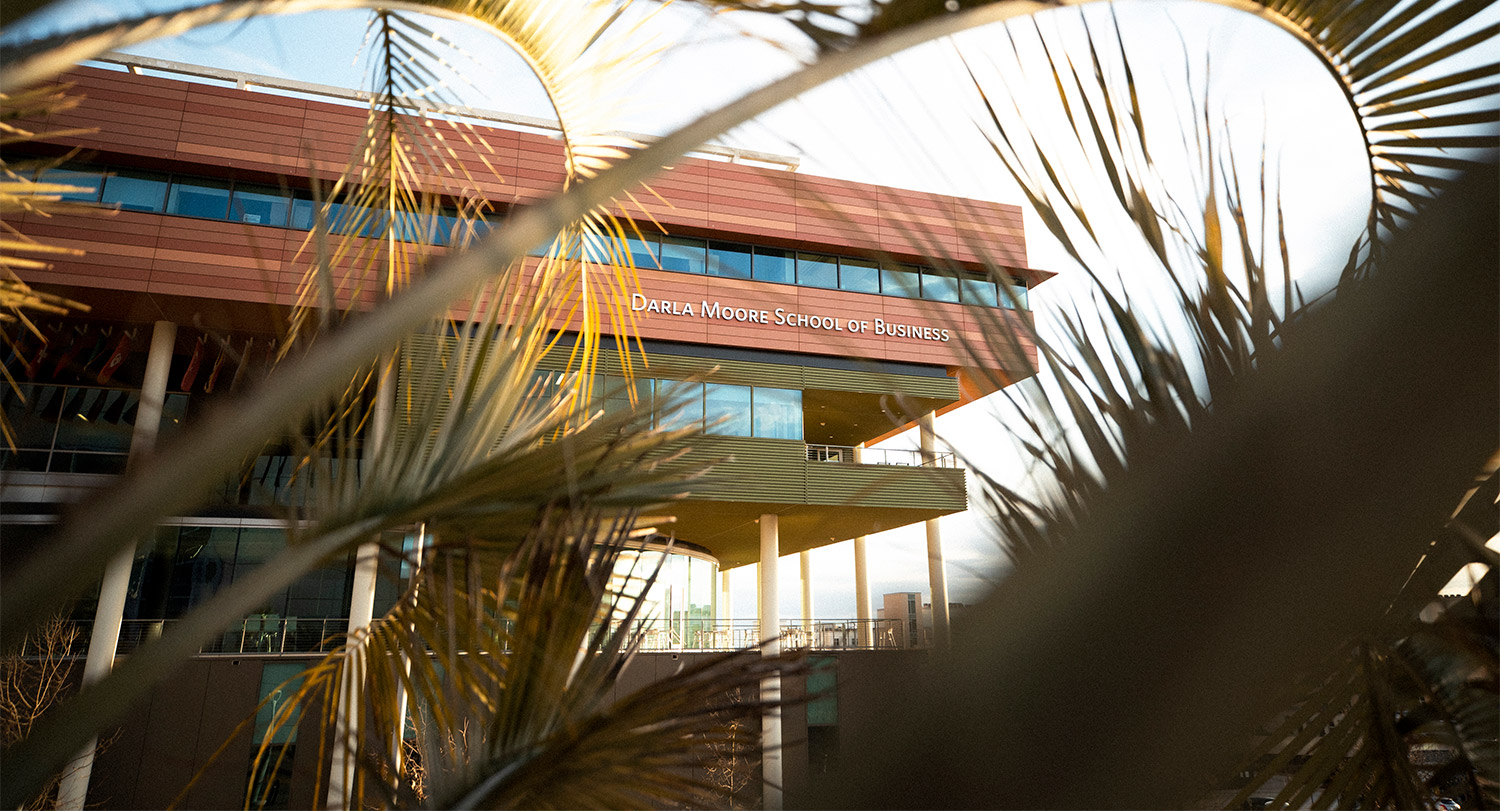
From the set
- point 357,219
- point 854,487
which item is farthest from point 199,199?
point 357,219

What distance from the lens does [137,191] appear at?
57.1 ft

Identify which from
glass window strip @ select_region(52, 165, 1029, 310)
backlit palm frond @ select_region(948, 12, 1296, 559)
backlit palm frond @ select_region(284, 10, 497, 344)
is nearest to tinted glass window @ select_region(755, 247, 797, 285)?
glass window strip @ select_region(52, 165, 1029, 310)

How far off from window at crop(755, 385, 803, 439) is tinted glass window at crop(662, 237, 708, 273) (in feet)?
11.0

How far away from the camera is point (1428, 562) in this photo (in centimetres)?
55

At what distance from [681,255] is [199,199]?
405 inches

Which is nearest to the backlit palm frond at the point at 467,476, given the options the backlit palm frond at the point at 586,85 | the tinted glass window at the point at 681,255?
the backlit palm frond at the point at 586,85

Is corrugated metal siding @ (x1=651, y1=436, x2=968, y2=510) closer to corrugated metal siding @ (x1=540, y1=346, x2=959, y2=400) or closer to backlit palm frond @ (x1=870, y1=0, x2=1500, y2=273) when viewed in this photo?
corrugated metal siding @ (x1=540, y1=346, x2=959, y2=400)

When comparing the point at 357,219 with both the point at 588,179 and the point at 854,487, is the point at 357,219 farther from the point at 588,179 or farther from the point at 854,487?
the point at 854,487

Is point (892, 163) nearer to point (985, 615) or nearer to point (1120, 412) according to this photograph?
point (1120, 412)

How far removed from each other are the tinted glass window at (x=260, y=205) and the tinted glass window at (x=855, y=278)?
12.9m

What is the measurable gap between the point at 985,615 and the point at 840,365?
20.9 metres

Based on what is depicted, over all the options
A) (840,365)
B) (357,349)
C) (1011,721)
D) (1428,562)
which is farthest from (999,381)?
(840,365)

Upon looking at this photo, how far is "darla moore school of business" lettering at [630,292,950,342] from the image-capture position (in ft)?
64.2

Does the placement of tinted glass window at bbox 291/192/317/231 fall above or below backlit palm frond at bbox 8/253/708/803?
above
